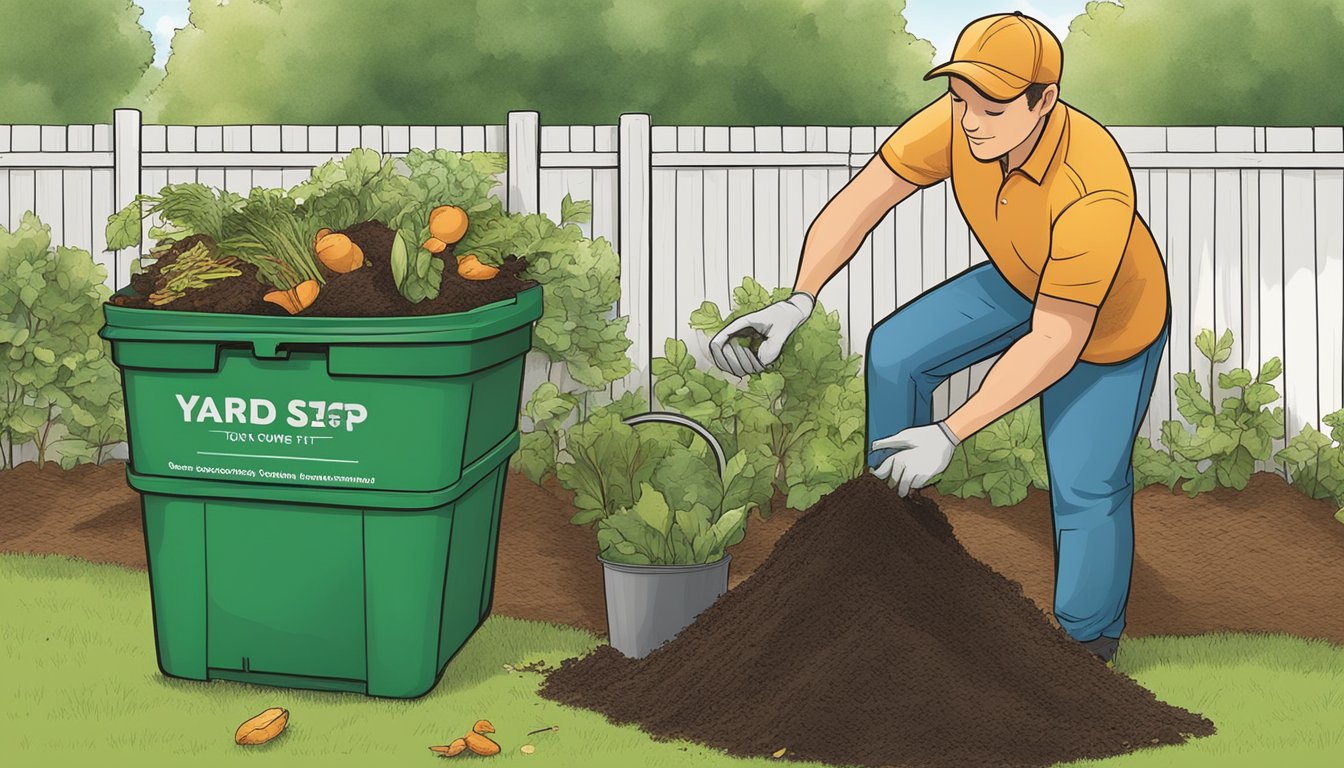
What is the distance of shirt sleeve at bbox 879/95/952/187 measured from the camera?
4.66m

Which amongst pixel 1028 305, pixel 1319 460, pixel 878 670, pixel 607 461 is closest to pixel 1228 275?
pixel 1319 460

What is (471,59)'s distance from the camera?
13102 millimetres

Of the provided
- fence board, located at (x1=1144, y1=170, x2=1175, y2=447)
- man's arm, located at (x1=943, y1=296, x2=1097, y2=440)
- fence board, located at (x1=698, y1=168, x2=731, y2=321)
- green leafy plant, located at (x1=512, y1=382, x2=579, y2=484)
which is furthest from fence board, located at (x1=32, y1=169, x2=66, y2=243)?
fence board, located at (x1=1144, y1=170, x2=1175, y2=447)

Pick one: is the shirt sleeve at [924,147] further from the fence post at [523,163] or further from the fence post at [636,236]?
the fence post at [523,163]

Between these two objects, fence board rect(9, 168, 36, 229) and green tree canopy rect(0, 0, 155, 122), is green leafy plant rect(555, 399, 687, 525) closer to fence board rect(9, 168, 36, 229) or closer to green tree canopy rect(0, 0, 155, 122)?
fence board rect(9, 168, 36, 229)

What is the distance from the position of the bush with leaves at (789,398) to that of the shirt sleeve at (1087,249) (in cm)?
145

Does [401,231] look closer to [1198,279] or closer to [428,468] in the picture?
[428,468]

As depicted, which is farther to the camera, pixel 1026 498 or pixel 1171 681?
pixel 1026 498

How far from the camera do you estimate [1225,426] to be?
230 inches

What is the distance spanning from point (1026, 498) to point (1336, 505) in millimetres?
1161

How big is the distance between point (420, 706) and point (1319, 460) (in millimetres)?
3640

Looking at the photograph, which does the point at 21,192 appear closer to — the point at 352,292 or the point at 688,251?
the point at 688,251

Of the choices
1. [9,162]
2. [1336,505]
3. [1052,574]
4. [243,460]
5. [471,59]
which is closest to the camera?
[243,460]

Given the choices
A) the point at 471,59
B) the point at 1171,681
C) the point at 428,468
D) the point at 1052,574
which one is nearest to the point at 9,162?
the point at 428,468
